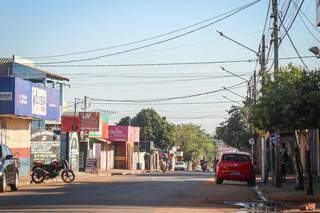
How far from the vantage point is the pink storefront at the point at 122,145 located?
80.4 meters

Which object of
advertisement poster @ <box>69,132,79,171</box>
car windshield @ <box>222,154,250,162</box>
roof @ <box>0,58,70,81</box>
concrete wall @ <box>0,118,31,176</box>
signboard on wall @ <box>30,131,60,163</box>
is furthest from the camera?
roof @ <box>0,58,70,81</box>

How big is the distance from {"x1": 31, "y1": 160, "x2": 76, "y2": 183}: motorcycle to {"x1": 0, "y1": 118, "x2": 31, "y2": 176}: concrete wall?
19.9ft

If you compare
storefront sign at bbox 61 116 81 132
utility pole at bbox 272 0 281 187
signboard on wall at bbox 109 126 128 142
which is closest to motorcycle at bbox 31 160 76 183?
utility pole at bbox 272 0 281 187

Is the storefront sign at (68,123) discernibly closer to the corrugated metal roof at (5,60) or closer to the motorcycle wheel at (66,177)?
the corrugated metal roof at (5,60)

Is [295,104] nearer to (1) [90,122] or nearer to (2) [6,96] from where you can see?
(2) [6,96]

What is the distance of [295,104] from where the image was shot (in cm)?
2155

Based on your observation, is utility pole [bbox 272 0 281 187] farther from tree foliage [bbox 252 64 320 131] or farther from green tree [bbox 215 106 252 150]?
green tree [bbox 215 106 252 150]

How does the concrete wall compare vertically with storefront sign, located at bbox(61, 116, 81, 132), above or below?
below

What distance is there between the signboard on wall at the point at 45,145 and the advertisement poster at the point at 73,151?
11.1 ft

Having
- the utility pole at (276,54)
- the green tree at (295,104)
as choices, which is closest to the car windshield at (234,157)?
the utility pole at (276,54)

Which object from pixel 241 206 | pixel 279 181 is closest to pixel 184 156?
pixel 279 181

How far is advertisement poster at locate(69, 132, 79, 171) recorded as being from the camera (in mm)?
51344

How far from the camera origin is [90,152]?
215ft

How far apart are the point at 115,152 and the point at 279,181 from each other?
177 ft
